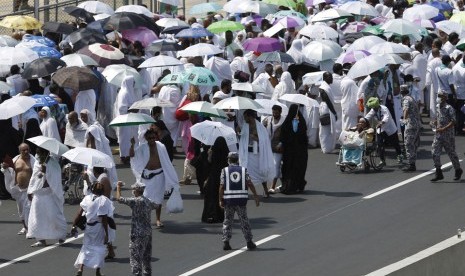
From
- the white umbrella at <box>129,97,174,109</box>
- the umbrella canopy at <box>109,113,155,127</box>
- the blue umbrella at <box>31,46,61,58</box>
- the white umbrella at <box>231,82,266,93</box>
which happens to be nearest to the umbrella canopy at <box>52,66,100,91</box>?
the blue umbrella at <box>31,46,61,58</box>

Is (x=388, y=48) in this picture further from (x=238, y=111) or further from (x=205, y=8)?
(x=205, y=8)

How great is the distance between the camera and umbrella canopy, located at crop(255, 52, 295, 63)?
112 ft

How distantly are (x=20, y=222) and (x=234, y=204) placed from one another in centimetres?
427

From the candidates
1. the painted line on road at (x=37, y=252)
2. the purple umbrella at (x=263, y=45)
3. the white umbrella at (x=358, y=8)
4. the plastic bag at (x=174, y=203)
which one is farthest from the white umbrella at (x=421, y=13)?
the painted line on road at (x=37, y=252)

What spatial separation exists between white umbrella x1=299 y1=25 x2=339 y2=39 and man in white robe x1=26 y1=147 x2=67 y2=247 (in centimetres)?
1226

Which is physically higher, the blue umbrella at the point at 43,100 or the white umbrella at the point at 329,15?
the white umbrella at the point at 329,15

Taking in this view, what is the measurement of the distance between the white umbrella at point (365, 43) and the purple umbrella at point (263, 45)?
5.14 feet

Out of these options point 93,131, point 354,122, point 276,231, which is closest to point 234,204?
point 276,231

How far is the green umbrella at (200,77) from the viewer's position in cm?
3044

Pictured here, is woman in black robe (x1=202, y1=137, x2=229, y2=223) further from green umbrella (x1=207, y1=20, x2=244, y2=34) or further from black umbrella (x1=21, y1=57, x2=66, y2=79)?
green umbrella (x1=207, y1=20, x2=244, y2=34)

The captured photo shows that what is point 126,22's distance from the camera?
36.0m

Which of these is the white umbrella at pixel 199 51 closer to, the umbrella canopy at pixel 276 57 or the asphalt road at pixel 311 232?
the umbrella canopy at pixel 276 57

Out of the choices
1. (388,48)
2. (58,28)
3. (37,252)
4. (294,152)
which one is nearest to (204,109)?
(294,152)

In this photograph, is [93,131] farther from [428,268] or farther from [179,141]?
[428,268]
